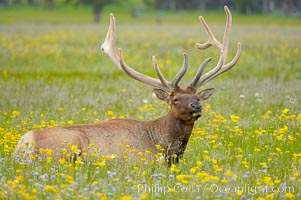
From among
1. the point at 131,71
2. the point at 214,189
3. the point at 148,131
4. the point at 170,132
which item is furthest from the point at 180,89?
the point at 214,189

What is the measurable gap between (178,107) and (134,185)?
189cm

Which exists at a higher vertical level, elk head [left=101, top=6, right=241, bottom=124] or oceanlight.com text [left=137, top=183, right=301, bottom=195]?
elk head [left=101, top=6, right=241, bottom=124]

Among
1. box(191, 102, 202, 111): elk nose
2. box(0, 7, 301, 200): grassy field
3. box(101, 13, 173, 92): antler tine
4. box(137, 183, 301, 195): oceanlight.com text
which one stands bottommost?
box(0, 7, 301, 200): grassy field

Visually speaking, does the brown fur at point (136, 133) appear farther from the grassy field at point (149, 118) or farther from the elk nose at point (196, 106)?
the grassy field at point (149, 118)

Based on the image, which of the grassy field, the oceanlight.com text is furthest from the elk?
the oceanlight.com text

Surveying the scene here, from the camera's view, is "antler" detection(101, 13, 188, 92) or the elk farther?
"antler" detection(101, 13, 188, 92)

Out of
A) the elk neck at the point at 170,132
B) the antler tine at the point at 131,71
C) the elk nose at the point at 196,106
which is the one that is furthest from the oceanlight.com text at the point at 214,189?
the antler tine at the point at 131,71

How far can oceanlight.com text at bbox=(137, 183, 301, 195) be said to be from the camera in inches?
233

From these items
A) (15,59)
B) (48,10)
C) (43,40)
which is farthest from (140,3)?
(15,59)

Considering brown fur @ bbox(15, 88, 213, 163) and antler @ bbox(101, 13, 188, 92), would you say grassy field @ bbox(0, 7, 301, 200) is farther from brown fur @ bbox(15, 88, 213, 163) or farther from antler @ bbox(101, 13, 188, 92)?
antler @ bbox(101, 13, 188, 92)

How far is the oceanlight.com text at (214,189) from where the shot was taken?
5.91 m

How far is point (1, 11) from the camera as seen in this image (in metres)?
79.1

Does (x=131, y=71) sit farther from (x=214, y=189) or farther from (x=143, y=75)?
(x=214, y=189)

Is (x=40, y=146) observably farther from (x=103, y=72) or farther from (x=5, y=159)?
(x=103, y=72)
